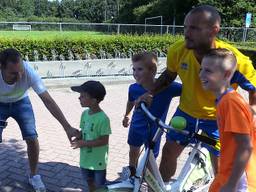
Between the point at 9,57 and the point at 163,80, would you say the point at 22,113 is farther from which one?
the point at 163,80

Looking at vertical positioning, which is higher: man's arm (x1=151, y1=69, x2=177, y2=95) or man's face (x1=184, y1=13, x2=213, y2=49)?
man's face (x1=184, y1=13, x2=213, y2=49)

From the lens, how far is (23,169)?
15.5 feet

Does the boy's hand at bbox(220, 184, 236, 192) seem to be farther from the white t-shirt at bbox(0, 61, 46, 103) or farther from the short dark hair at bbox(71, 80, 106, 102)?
the white t-shirt at bbox(0, 61, 46, 103)

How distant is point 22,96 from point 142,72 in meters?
1.32

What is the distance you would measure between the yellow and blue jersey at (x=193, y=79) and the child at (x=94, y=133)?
699 mm

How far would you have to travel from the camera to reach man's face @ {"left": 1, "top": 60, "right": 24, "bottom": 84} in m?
3.63

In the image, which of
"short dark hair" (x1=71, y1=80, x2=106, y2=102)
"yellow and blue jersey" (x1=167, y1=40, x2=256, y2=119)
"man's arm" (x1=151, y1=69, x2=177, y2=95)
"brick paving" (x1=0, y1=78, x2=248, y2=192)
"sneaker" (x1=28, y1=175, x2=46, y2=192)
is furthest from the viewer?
"brick paving" (x1=0, y1=78, x2=248, y2=192)

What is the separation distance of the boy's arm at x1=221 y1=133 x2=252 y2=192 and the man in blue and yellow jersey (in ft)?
2.07

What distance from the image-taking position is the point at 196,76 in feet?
10.5

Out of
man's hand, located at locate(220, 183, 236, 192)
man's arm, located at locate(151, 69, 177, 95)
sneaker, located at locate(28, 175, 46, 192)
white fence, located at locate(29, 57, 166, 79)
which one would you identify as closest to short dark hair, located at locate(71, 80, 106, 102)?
man's arm, located at locate(151, 69, 177, 95)

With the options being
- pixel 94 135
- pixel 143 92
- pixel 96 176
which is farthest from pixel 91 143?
pixel 143 92

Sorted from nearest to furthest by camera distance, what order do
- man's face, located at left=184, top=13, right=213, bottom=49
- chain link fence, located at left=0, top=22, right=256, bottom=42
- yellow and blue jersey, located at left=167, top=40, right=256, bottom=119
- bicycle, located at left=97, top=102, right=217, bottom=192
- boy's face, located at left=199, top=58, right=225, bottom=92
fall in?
boy's face, located at left=199, top=58, right=225, bottom=92, bicycle, located at left=97, top=102, right=217, bottom=192, man's face, located at left=184, top=13, right=213, bottom=49, yellow and blue jersey, located at left=167, top=40, right=256, bottom=119, chain link fence, located at left=0, top=22, right=256, bottom=42

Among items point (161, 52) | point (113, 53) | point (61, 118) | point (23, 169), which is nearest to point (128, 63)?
point (113, 53)

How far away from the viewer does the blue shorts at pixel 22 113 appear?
3980 mm
